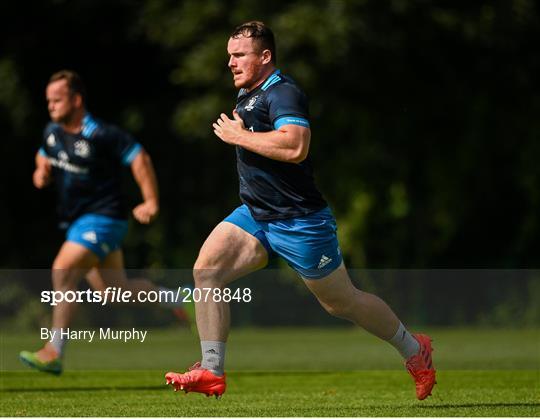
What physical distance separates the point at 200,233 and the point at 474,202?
4.94 meters

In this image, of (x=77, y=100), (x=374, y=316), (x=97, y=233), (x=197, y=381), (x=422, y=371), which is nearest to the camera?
(x=197, y=381)

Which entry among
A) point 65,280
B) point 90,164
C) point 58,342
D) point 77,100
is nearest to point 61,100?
point 77,100

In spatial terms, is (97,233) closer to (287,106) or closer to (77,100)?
(77,100)

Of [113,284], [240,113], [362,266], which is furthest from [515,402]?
[362,266]

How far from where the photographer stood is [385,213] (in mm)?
24781

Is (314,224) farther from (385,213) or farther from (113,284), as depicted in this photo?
(385,213)

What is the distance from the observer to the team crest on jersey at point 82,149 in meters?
11.5

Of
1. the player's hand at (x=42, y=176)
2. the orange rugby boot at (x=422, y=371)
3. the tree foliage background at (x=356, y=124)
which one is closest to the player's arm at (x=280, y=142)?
the orange rugby boot at (x=422, y=371)

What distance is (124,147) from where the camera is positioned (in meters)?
11.5

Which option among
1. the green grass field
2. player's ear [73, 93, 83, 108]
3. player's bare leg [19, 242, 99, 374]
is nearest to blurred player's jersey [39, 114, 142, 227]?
player's ear [73, 93, 83, 108]

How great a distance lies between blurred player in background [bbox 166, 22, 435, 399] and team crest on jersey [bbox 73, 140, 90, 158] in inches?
139

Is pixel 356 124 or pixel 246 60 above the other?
pixel 246 60

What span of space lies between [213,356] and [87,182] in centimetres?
408

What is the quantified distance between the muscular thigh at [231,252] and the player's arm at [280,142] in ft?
2.04
